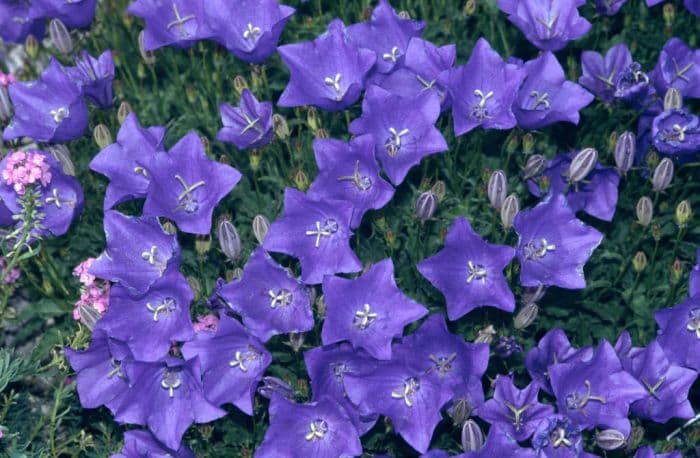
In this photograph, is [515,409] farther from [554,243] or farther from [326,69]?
[326,69]

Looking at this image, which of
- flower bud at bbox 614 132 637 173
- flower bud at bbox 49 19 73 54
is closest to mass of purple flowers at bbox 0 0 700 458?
flower bud at bbox 614 132 637 173

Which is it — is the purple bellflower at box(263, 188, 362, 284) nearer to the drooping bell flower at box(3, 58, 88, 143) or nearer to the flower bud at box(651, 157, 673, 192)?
Answer: the drooping bell flower at box(3, 58, 88, 143)

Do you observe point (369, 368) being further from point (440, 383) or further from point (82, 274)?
point (82, 274)

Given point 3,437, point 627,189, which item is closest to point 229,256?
point 3,437

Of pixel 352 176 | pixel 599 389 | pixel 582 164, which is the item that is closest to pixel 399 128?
pixel 352 176

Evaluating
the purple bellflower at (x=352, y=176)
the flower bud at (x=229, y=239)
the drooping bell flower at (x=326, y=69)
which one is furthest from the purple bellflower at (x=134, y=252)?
the drooping bell flower at (x=326, y=69)

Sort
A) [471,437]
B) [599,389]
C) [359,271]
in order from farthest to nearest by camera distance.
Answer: [359,271]
[599,389]
[471,437]

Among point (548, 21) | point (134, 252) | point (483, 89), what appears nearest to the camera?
point (134, 252)
